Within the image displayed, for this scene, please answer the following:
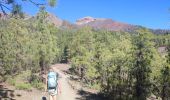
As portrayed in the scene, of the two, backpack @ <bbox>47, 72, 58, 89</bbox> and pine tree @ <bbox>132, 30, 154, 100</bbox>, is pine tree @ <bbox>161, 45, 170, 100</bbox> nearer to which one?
pine tree @ <bbox>132, 30, 154, 100</bbox>

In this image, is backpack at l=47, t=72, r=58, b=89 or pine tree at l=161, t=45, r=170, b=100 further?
pine tree at l=161, t=45, r=170, b=100

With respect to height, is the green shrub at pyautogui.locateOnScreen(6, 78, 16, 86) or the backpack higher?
the backpack

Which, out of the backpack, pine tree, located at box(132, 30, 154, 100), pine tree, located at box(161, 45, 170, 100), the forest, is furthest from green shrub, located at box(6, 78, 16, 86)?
the backpack

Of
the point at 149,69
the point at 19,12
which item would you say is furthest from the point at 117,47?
the point at 19,12

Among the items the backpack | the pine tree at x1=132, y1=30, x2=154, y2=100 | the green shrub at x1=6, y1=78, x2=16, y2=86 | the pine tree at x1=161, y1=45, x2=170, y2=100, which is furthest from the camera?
the green shrub at x1=6, y1=78, x2=16, y2=86

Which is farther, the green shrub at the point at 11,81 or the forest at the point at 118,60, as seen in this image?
the green shrub at the point at 11,81

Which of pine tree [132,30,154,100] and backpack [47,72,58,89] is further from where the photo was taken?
pine tree [132,30,154,100]

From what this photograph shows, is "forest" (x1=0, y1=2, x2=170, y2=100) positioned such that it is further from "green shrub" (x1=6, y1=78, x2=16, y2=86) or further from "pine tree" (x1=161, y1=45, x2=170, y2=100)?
"green shrub" (x1=6, y1=78, x2=16, y2=86)

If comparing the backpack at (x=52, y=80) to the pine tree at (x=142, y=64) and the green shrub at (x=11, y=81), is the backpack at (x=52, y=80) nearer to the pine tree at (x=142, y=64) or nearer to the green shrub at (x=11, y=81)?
the pine tree at (x=142, y=64)

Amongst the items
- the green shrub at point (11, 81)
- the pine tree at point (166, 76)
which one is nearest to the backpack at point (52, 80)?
the pine tree at point (166, 76)

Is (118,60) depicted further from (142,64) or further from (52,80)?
(52,80)

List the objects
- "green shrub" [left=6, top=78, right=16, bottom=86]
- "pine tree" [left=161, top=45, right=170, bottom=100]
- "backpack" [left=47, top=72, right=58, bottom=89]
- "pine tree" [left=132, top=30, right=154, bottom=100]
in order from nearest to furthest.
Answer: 1. "backpack" [left=47, top=72, right=58, bottom=89]
2. "pine tree" [left=161, top=45, right=170, bottom=100]
3. "pine tree" [left=132, top=30, right=154, bottom=100]
4. "green shrub" [left=6, top=78, right=16, bottom=86]

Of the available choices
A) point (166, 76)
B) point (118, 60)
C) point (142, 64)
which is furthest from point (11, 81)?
point (166, 76)

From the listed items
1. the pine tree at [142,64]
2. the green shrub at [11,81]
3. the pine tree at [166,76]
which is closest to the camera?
the pine tree at [166,76]
